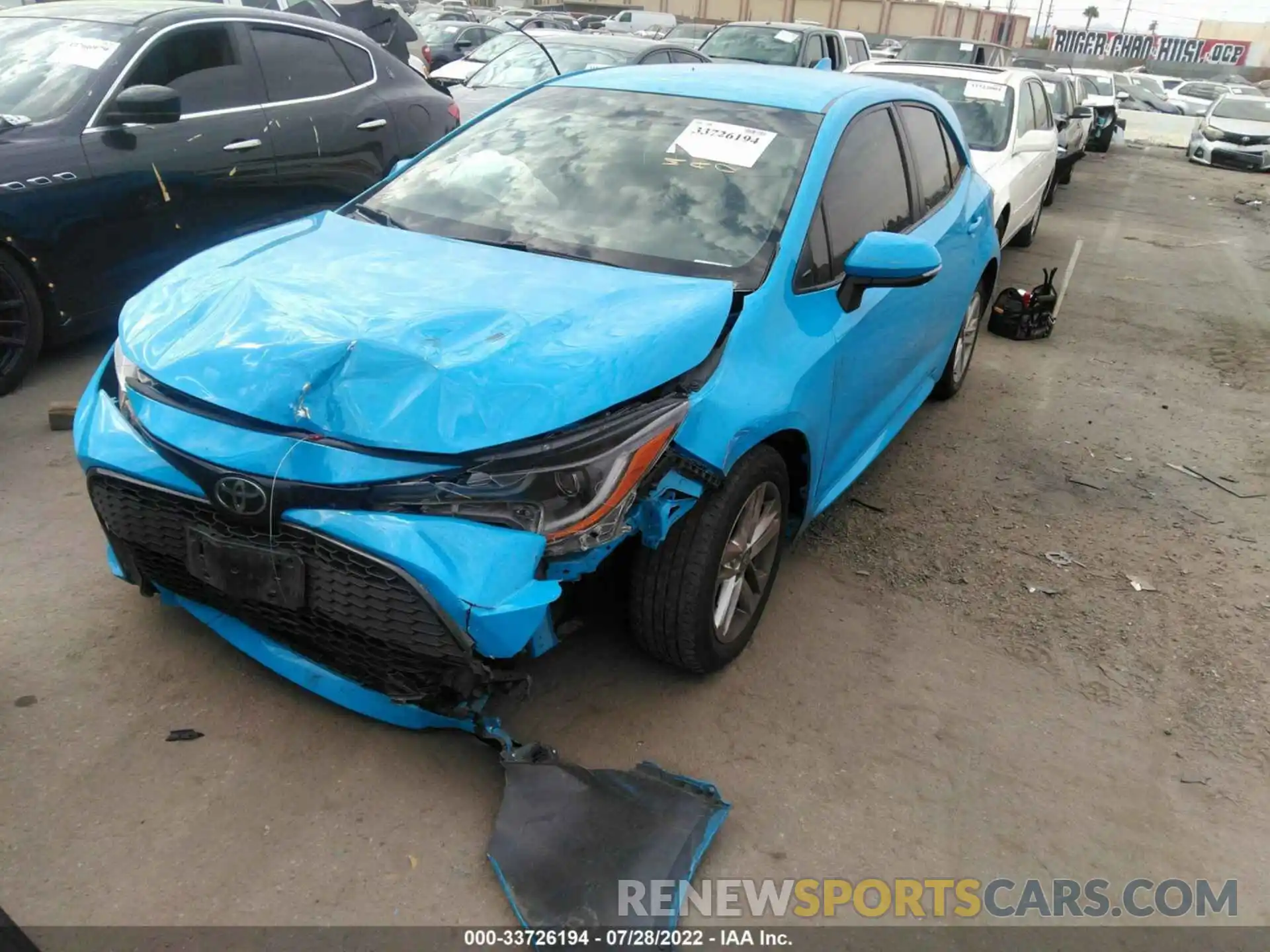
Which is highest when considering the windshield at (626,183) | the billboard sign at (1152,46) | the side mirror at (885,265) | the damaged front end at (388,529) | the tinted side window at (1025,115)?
the windshield at (626,183)

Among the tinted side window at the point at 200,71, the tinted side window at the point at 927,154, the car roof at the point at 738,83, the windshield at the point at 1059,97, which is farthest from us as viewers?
the windshield at the point at 1059,97

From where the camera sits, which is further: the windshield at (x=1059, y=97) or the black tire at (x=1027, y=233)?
the windshield at (x=1059, y=97)

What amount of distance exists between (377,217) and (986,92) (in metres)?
6.76

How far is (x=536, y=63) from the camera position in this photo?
9.14 m

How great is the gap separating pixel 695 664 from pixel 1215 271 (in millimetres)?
9749

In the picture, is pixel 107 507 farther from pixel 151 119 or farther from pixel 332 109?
pixel 332 109

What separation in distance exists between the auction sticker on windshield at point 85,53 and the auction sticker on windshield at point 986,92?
6.68 metres

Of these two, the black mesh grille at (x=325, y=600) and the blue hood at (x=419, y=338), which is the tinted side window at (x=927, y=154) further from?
the black mesh grille at (x=325, y=600)

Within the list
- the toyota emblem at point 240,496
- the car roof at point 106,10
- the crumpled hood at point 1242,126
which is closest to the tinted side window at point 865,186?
the toyota emblem at point 240,496

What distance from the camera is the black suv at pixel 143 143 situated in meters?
4.37

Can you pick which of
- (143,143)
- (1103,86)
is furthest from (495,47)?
(1103,86)

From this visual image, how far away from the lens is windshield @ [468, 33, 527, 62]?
9.80m

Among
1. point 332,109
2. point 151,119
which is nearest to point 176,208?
point 151,119

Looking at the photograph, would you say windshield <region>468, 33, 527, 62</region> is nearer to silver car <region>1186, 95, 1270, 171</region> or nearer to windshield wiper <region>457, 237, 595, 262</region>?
windshield wiper <region>457, 237, 595, 262</region>
